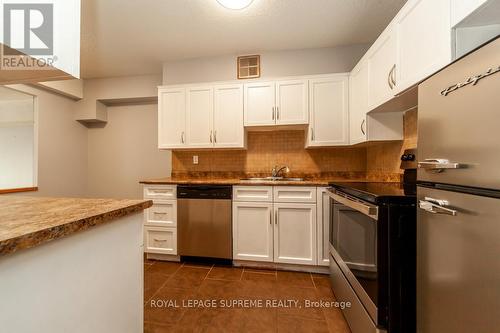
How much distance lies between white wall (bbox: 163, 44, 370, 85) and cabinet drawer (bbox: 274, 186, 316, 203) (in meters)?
1.44

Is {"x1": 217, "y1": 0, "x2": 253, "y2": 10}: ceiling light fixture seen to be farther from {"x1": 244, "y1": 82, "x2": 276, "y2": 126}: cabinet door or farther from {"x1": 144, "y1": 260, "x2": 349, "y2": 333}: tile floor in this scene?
{"x1": 144, "y1": 260, "x2": 349, "y2": 333}: tile floor

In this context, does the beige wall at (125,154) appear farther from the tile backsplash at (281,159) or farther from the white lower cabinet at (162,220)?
the white lower cabinet at (162,220)

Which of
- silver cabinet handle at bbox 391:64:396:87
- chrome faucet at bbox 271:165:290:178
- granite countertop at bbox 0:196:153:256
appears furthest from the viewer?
chrome faucet at bbox 271:165:290:178

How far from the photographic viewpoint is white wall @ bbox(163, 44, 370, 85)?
2676 mm

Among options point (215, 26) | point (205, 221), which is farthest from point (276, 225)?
point (215, 26)

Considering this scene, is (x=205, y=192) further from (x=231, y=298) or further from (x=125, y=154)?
(x=125, y=154)

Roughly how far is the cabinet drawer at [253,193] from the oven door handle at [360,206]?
2.55 feet

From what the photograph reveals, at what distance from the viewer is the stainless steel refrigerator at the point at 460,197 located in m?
0.63

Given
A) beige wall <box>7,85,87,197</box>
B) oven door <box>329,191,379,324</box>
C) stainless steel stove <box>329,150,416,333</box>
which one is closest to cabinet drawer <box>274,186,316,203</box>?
oven door <box>329,191,379,324</box>

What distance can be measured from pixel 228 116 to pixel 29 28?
2027 mm

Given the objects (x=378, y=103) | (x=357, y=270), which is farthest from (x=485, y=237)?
(x=378, y=103)

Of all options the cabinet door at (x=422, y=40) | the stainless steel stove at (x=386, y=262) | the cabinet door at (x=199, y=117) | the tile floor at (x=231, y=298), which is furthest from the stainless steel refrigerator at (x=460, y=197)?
the cabinet door at (x=199, y=117)

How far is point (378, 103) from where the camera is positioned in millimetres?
1777

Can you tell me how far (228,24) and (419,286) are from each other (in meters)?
2.51
